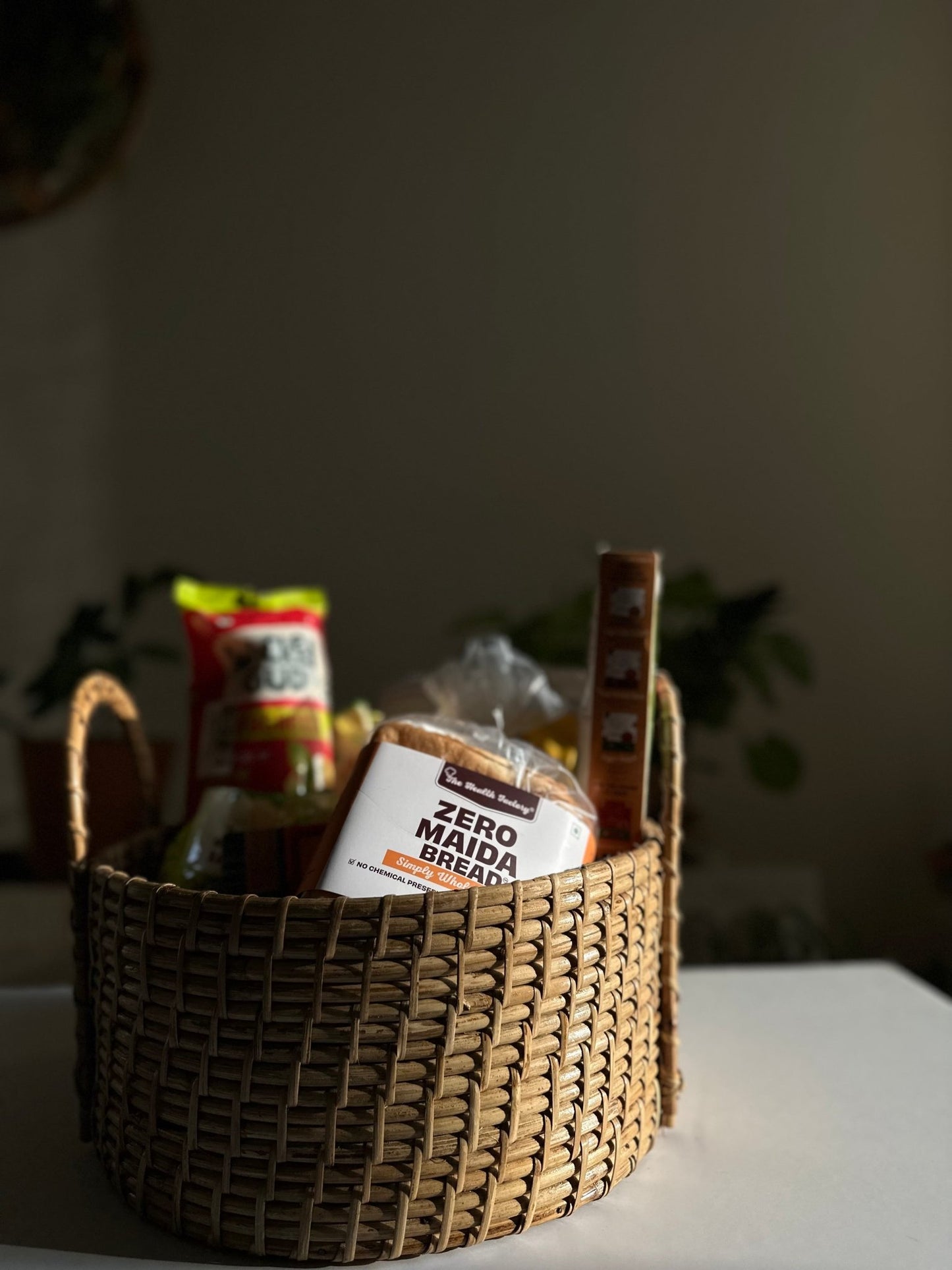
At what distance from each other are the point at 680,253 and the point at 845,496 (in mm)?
472

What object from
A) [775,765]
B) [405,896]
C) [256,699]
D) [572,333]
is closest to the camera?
[405,896]

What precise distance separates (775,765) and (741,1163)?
90 cm

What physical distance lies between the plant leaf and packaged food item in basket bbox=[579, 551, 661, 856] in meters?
0.91

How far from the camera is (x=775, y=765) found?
142 centimetres

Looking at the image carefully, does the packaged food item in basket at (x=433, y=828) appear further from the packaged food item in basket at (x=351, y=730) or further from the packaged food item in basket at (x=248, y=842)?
the packaged food item in basket at (x=351, y=730)

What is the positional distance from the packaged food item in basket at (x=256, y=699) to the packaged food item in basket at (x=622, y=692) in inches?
9.1

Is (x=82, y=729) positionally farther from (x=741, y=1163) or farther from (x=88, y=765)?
(x=88, y=765)

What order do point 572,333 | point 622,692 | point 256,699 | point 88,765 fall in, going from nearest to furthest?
point 622,692 → point 256,699 → point 88,765 → point 572,333

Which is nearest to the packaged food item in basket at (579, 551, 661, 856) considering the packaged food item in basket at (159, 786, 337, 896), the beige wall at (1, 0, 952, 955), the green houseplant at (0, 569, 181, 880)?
the packaged food item in basket at (159, 786, 337, 896)

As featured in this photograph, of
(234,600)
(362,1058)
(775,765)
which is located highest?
(234,600)

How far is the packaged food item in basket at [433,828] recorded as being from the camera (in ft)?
1.56

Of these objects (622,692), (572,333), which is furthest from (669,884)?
(572,333)

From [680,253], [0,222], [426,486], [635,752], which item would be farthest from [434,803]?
[0,222]

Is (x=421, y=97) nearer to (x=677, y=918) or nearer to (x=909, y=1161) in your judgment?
(x=677, y=918)
